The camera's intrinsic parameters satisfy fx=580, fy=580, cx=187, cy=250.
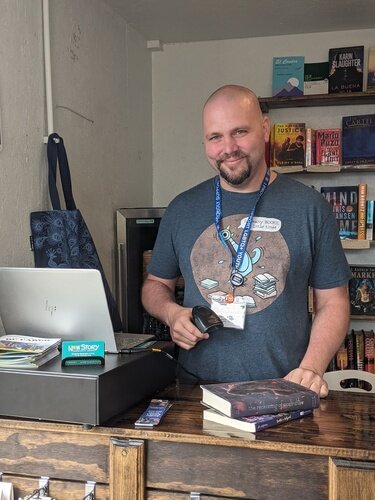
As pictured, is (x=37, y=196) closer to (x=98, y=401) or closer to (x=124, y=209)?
(x=124, y=209)

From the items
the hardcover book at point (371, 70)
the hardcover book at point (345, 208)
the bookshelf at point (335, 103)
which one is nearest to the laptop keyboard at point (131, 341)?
the bookshelf at point (335, 103)

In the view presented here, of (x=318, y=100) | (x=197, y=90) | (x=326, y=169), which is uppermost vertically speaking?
(x=197, y=90)

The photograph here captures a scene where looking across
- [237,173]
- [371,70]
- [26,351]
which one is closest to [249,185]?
[237,173]

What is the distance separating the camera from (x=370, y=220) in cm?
322

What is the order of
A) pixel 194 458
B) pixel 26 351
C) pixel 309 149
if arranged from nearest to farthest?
pixel 194 458, pixel 26 351, pixel 309 149

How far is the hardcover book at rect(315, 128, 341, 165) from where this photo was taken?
323 cm

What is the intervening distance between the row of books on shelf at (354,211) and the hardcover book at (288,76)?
607 mm

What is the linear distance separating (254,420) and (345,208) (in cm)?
233

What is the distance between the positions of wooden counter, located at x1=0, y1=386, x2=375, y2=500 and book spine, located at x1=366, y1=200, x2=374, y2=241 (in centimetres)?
209

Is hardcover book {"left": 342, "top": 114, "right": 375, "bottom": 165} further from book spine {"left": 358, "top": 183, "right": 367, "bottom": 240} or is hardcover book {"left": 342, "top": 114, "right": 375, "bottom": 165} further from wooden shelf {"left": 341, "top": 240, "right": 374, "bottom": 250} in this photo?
wooden shelf {"left": 341, "top": 240, "right": 374, "bottom": 250}

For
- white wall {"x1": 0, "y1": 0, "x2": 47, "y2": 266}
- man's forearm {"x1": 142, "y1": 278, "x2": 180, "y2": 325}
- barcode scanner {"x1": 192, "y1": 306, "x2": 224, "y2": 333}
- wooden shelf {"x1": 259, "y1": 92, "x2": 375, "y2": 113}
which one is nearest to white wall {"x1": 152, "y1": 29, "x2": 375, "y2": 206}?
wooden shelf {"x1": 259, "y1": 92, "x2": 375, "y2": 113}

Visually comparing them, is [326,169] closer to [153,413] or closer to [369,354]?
[369,354]

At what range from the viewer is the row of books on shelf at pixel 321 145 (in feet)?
10.5

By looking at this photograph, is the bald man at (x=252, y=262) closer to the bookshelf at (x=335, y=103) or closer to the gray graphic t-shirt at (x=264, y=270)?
the gray graphic t-shirt at (x=264, y=270)
